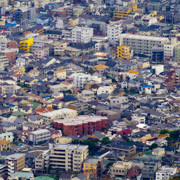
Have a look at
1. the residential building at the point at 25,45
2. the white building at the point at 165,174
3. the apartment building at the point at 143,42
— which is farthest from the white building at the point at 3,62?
the white building at the point at 165,174

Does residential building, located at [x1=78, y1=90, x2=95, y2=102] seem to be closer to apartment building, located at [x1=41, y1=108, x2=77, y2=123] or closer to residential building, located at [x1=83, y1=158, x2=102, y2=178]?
apartment building, located at [x1=41, y1=108, x2=77, y2=123]

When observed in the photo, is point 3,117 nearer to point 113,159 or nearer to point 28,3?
point 113,159

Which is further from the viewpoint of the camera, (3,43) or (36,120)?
(3,43)

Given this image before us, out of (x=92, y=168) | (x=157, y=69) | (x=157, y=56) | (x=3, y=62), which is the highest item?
(x=3, y=62)

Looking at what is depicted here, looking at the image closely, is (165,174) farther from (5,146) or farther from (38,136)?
(5,146)

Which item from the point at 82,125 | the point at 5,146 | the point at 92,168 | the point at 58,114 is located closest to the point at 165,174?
the point at 92,168

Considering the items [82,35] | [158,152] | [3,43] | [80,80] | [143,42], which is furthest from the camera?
[82,35]

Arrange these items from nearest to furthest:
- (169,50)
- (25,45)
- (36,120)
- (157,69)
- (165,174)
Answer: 1. (165,174)
2. (36,120)
3. (157,69)
4. (169,50)
5. (25,45)
